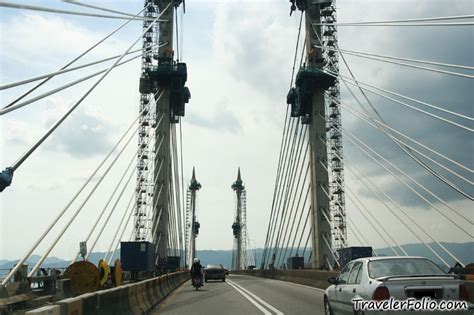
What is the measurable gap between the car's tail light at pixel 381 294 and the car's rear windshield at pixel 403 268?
526 mm

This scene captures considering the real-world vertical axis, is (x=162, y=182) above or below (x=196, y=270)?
above

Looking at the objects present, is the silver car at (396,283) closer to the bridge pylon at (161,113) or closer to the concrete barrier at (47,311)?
the concrete barrier at (47,311)

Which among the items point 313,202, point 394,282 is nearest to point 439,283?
point 394,282

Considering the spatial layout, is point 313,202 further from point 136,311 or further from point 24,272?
point 136,311

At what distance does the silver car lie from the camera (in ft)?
25.8

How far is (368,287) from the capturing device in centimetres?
835

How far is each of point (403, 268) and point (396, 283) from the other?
0.91m

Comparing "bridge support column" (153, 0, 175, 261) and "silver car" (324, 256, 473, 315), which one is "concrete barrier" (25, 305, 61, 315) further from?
"bridge support column" (153, 0, 175, 261)

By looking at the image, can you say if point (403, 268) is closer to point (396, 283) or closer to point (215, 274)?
point (396, 283)

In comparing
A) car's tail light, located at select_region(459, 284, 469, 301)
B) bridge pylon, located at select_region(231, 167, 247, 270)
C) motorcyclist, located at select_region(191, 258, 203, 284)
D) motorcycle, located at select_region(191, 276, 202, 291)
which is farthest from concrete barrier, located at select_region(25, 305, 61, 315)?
bridge pylon, located at select_region(231, 167, 247, 270)

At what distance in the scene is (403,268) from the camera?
348 inches

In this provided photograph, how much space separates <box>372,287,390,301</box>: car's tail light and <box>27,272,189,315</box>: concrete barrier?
14.4 ft

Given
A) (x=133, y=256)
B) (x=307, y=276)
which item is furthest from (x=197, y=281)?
(x=307, y=276)

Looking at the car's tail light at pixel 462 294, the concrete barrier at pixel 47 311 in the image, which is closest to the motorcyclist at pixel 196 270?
the car's tail light at pixel 462 294
